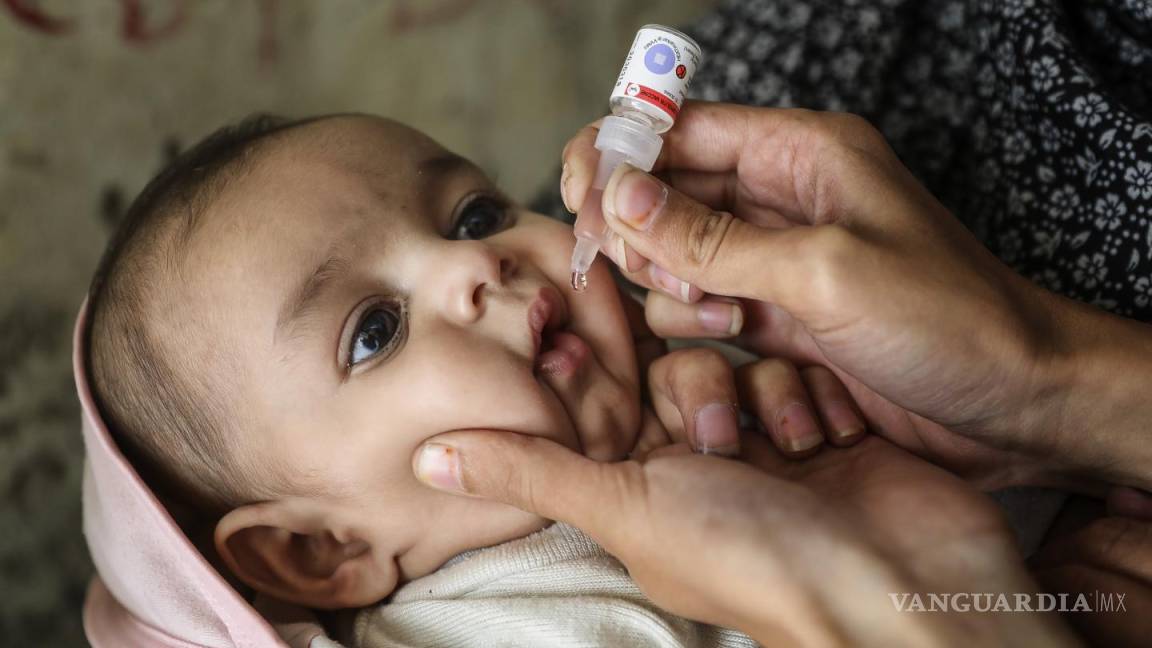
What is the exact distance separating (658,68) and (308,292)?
0.48 meters

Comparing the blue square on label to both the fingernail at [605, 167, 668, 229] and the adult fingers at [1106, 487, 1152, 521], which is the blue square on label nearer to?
the fingernail at [605, 167, 668, 229]

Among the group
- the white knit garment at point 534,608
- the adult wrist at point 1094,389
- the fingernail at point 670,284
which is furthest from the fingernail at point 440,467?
the adult wrist at point 1094,389

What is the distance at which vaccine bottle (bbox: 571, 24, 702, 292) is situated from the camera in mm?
962

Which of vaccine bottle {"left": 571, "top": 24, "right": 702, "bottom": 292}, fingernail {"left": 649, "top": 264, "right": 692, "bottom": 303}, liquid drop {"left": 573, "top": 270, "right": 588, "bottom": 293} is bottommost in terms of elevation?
fingernail {"left": 649, "top": 264, "right": 692, "bottom": 303}

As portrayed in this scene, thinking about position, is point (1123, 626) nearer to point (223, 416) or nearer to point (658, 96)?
point (658, 96)

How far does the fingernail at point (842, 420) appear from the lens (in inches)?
44.4

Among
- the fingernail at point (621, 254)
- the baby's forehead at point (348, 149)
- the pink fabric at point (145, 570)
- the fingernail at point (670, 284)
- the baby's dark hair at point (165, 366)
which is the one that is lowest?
the pink fabric at point (145, 570)

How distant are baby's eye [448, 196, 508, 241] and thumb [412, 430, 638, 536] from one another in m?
0.32

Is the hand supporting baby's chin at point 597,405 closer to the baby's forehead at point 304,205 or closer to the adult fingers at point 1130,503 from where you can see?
the baby's forehead at point 304,205

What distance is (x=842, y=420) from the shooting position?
1.14m

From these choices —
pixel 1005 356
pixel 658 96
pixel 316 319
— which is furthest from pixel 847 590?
pixel 316 319

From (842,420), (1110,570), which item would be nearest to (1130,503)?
(1110,570)

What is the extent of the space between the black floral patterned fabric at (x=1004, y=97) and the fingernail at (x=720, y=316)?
441 millimetres

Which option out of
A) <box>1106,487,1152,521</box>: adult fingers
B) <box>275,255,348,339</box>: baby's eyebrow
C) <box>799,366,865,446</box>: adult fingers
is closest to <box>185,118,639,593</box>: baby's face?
<box>275,255,348,339</box>: baby's eyebrow
